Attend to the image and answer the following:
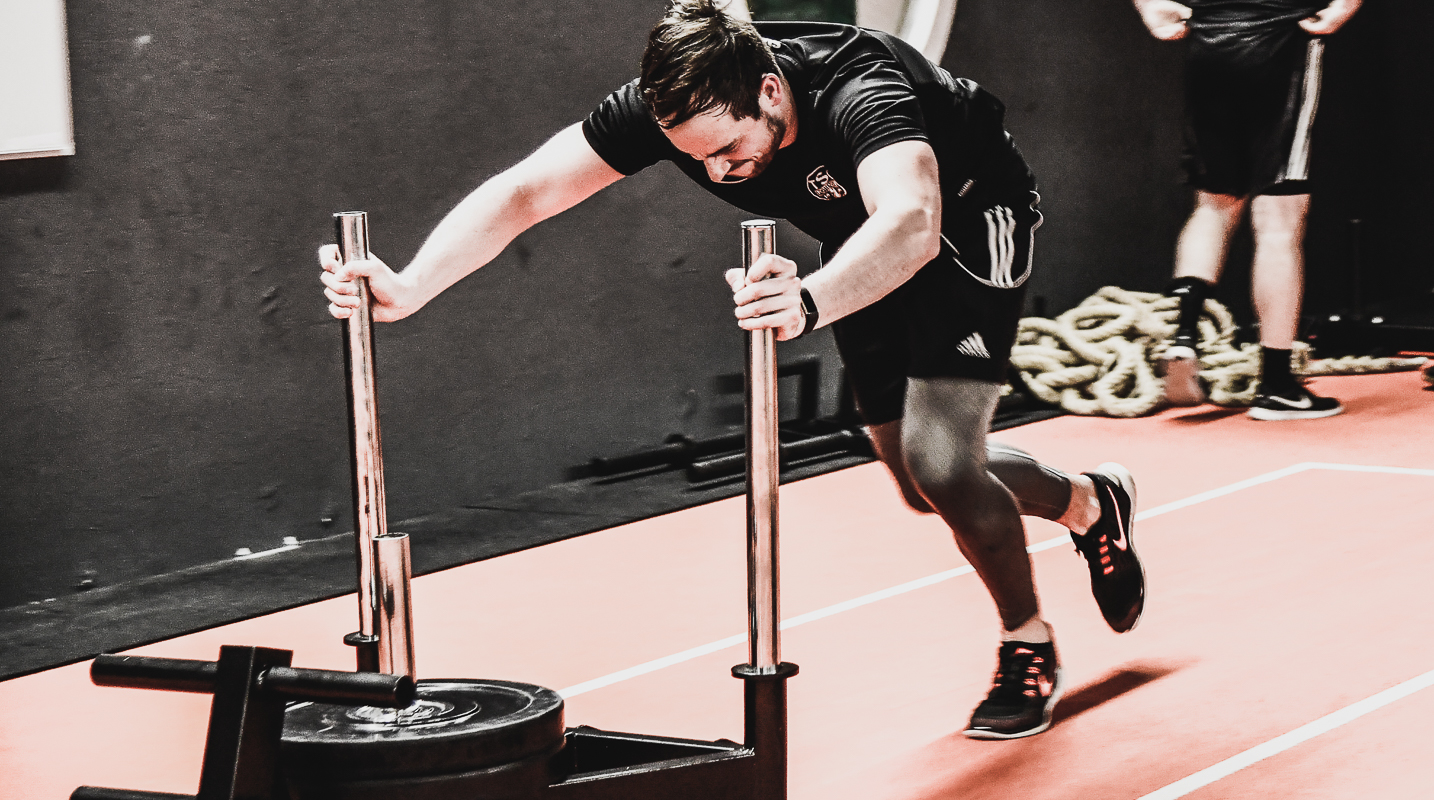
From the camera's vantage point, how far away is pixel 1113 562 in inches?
112

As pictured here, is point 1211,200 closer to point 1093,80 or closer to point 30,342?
point 1093,80

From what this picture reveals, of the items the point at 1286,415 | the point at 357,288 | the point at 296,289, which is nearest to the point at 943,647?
the point at 357,288

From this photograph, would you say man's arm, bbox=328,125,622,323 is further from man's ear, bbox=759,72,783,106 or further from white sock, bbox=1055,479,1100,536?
white sock, bbox=1055,479,1100,536

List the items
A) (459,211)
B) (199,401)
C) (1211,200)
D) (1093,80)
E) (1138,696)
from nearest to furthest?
(459,211)
(1138,696)
(199,401)
(1211,200)
(1093,80)

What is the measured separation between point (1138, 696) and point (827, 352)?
2.69m

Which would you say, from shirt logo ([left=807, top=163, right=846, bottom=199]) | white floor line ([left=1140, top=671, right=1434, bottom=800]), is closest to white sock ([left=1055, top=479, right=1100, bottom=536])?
white floor line ([left=1140, top=671, right=1434, bottom=800])

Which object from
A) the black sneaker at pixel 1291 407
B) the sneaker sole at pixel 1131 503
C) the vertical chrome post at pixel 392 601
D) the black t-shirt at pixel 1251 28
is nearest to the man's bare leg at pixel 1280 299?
the black sneaker at pixel 1291 407

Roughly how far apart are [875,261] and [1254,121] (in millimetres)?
3585

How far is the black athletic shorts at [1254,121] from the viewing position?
16.4 ft

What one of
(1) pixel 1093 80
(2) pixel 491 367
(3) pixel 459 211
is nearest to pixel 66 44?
(2) pixel 491 367

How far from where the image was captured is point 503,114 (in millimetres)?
4398

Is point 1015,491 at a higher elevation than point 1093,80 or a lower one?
lower

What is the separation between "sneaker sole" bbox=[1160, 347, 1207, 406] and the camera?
17.3ft

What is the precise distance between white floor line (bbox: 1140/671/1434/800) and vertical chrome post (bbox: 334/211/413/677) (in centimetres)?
109
